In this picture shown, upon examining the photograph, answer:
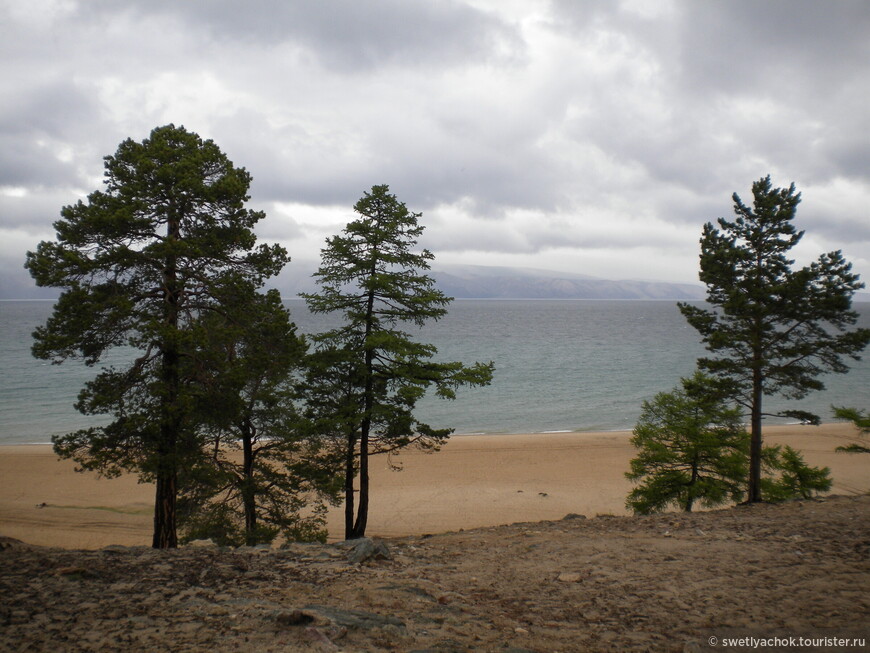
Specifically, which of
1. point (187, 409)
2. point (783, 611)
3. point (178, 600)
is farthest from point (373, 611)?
point (187, 409)

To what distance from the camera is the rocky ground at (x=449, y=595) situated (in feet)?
17.7

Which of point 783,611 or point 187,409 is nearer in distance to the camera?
point 783,611

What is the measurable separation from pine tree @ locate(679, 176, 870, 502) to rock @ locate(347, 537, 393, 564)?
1149 cm

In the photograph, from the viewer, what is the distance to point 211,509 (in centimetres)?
1277

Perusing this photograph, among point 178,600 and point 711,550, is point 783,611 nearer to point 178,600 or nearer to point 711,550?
point 711,550

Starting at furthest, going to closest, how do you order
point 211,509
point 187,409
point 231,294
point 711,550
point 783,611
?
point 211,509, point 231,294, point 187,409, point 711,550, point 783,611

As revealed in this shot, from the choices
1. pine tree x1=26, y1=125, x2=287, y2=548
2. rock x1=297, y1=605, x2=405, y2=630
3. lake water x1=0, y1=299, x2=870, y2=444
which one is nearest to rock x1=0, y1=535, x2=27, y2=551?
pine tree x1=26, y1=125, x2=287, y2=548

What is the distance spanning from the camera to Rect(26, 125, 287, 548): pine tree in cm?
997

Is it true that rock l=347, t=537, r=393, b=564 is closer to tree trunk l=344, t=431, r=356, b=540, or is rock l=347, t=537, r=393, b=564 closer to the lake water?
tree trunk l=344, t=431, r=356, b=540

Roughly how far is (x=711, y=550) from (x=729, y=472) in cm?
974

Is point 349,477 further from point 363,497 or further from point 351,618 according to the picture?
point 351,618

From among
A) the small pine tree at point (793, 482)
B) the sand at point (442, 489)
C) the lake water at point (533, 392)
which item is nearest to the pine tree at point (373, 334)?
the sand at point (442, 489)

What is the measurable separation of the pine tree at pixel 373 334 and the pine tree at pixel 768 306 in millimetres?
8179

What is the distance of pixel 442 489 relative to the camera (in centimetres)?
2497
